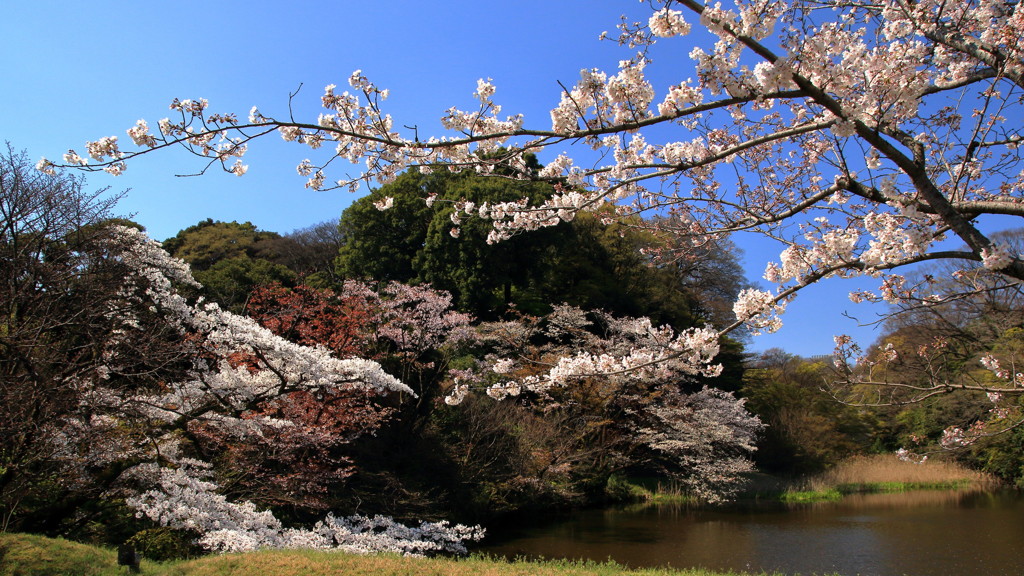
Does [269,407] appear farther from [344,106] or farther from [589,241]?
[589,241]

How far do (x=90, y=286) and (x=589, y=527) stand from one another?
969 cm

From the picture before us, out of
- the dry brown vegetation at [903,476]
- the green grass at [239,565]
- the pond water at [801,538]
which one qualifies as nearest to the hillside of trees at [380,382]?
the green grass at [239,565]

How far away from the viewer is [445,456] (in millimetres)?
11172

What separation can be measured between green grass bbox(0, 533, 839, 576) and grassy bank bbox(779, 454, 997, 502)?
14.2 metres

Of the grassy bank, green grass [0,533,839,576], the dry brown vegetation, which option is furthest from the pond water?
green grass [0,533,839,576]

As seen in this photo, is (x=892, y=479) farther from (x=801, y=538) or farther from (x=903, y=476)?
(x=801, y=538)

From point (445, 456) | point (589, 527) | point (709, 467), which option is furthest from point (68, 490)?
point (709, 467)

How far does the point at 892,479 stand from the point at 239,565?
779 inches

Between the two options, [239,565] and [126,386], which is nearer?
[239,565]

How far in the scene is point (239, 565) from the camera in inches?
226

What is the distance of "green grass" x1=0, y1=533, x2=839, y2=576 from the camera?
17.7ft

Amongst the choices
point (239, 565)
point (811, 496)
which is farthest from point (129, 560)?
point (811, 496)

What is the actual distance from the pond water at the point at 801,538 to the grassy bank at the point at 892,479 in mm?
2627

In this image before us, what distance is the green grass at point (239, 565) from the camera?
5.39 m
